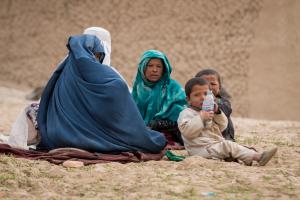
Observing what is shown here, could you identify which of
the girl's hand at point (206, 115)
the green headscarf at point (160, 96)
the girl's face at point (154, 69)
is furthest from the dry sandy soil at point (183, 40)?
the girl's hand at point (206, 115)

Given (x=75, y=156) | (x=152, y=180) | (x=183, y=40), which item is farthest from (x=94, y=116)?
(x=183, y=40)

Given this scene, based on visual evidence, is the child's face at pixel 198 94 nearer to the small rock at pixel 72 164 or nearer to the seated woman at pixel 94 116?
the seated woman at pixel 94 116

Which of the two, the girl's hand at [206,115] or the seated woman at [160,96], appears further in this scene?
the seated woman at [160,96]

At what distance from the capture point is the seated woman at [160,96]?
548cm

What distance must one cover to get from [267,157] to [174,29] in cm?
1009

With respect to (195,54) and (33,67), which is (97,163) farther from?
(33,67)

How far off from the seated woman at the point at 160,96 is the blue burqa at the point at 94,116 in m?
0.93

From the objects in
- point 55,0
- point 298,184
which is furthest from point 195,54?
point 298,184

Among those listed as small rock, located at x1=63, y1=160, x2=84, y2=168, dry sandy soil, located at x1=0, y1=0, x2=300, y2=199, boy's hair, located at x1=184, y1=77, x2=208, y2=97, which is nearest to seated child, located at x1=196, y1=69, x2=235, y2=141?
boy's hair, located at x1=184, y1=77, x2=208, y2=97

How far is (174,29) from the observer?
13922 millimetres

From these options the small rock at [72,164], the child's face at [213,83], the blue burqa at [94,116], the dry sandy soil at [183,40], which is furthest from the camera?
the dry sandy soil at [183,40]

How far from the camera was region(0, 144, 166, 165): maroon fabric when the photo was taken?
4156 mm

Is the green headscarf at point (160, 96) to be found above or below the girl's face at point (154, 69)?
below

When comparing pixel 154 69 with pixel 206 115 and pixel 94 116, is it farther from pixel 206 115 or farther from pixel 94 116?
pixel 206 115
